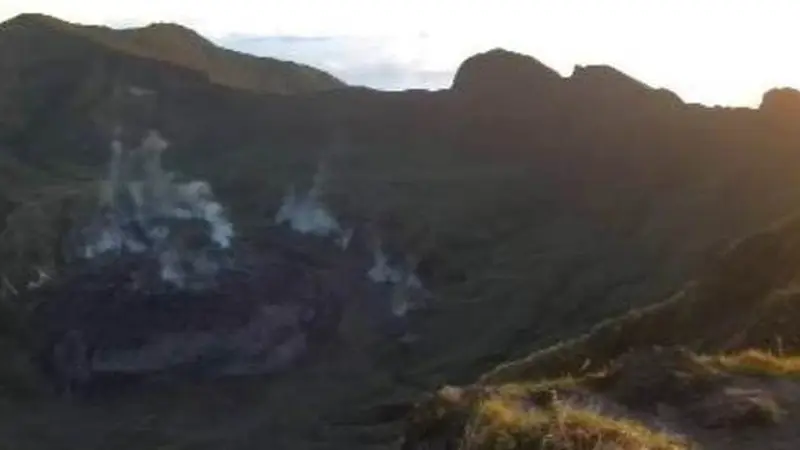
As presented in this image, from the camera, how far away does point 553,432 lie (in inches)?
631

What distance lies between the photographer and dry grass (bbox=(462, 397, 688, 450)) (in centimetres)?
1570

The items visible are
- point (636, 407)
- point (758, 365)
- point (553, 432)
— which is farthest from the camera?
point (758, 365)

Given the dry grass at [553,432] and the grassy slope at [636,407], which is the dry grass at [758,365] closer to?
the grassy slope at [636,407]

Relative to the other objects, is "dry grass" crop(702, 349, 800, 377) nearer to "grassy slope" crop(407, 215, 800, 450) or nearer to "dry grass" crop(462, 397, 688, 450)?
"grassy slope" crop(407, 215, 800, 450)

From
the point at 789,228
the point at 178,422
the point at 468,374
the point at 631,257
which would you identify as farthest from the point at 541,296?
the point at 789,228

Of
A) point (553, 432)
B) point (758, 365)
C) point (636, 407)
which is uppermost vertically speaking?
point (553, 432)

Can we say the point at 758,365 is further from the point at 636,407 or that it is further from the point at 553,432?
the point at 553,432

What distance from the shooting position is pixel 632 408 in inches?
814

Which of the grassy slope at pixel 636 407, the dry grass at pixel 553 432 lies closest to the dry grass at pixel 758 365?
the grassy slope at pixel 636 407

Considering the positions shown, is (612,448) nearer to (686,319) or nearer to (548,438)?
(548,438)

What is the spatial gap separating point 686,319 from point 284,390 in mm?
132943

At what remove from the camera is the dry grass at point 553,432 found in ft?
51.5

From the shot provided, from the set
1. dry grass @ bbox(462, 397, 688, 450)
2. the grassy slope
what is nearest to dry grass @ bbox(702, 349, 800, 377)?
the grassy slope

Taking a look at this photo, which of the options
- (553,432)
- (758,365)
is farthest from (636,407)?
(553,432)
